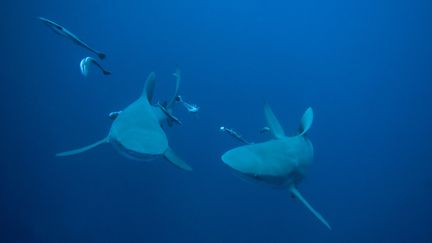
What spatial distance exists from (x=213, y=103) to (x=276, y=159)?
21.8 feet

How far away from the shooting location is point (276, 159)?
Answer: 4.08 meters

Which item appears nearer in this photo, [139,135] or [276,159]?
[139,135]

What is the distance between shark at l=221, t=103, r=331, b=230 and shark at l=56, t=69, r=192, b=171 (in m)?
0.64

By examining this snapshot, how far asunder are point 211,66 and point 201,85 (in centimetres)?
108

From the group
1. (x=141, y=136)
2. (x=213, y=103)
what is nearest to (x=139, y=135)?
(x=141, y=136)

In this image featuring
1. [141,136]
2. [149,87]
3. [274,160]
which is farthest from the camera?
[149,87]

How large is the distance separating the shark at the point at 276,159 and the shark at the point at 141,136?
64 cm

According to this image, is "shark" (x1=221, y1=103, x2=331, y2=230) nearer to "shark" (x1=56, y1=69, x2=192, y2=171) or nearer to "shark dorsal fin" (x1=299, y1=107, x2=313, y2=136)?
"shark dorsal fin" (x1=299, y1=107, x2=313, y2=136)

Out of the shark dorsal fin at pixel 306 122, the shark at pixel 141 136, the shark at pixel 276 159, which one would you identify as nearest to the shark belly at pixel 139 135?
the shark at pixel 141 136

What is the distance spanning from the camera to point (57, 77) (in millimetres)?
10172

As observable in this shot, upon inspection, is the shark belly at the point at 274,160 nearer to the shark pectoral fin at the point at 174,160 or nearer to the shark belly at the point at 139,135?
the shark pectoral fin at the point at 174,160

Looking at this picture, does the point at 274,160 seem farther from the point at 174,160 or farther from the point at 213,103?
the point at 213,103

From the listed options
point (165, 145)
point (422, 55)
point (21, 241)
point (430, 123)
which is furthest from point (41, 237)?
point (422, 55)

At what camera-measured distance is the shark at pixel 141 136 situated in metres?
3.48
